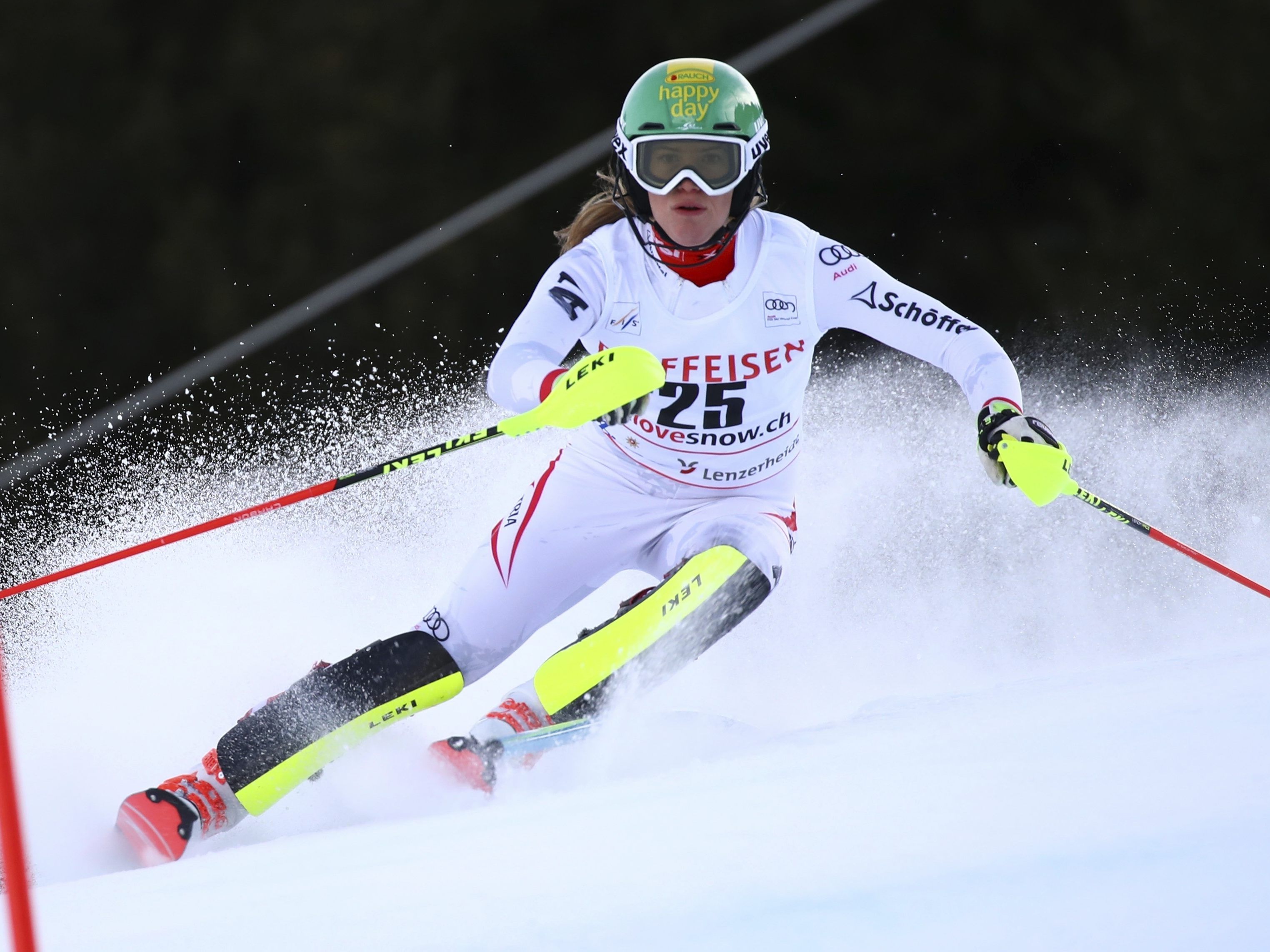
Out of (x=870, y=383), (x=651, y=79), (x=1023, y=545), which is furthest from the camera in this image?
(x=870, y=383)

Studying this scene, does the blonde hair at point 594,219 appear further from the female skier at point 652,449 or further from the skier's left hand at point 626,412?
the skier's left hand at point 626,412

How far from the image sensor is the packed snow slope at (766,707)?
1104 millimetres

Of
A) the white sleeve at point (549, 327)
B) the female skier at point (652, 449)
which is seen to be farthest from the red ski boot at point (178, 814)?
the white sleeve at point (549, 327)

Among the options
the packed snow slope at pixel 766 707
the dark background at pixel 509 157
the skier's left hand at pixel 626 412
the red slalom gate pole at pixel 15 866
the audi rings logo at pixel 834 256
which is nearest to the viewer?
the red slalom gate pole at pixel 15 866

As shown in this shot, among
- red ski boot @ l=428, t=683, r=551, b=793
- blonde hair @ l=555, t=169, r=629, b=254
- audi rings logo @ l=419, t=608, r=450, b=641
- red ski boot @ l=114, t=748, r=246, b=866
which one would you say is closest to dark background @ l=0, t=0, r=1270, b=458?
blonde hair @ l=555, t=169, r=629, b=254

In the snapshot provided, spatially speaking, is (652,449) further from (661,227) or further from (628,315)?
(661,227)

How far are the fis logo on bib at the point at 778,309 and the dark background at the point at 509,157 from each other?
2.45m

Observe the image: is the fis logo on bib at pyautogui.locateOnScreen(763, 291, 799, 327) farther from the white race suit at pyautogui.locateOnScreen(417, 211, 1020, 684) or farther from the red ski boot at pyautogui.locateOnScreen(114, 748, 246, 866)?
the red ski boot at pyautogui.locateOnScreen(114, 748, 246, 866)

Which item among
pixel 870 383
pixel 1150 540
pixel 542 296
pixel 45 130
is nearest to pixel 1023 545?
pixel 1150 540

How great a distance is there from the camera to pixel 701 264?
219cm

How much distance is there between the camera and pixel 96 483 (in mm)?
4141

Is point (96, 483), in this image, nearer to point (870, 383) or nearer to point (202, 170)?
point (202, 170)

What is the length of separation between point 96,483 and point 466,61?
2.12 metres

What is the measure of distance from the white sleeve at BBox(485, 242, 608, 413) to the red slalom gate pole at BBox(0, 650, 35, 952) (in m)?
1.17
